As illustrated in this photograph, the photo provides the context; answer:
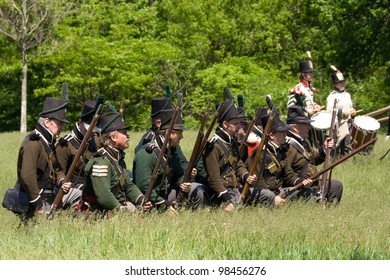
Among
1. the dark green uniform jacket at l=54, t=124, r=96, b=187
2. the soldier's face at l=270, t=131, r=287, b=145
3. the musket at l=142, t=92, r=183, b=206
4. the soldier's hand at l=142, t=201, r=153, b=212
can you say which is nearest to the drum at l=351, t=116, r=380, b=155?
the soldier's face at l=270, t=131, r=287, b=145

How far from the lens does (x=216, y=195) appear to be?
11242 mm

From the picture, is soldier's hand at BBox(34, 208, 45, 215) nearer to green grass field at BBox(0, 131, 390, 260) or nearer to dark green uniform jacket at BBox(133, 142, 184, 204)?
green grass field at BBox(0, 131, 390, 260)

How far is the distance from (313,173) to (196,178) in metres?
1.76

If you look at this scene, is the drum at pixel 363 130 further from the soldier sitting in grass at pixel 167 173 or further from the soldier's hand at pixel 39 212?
the soldier's hand at pixel 39 212

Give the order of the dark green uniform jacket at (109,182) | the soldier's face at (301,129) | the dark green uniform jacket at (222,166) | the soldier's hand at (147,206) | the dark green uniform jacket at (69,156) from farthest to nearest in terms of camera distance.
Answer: the soldier's face at (301,129) → the dark green uniform jacket at (222,166) → the dark green uniform jacket at (69,156) → the soldier's hand at (147,206) → the dark green uniform jacket at (109,182)

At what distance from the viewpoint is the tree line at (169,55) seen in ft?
123

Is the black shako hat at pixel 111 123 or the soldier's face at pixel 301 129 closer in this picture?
the black shako hat at pixel 111 123

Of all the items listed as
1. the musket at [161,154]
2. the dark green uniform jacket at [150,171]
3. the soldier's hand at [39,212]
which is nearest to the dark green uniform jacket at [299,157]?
the dark green uniform jacket at [150,171]

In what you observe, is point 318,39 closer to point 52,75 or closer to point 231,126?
point 52,75

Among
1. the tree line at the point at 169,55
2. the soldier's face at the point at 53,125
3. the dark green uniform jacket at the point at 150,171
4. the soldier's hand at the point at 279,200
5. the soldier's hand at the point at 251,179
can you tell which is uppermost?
the soldier's face at the point at 53,125

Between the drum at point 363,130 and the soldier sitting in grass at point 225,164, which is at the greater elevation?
the soldier sitting in grass at point 225,164

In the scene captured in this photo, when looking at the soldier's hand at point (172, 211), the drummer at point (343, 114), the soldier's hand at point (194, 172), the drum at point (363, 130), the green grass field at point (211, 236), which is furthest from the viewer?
the drummer at point (343, 114)

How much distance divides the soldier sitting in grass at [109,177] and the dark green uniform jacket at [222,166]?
1188mm
